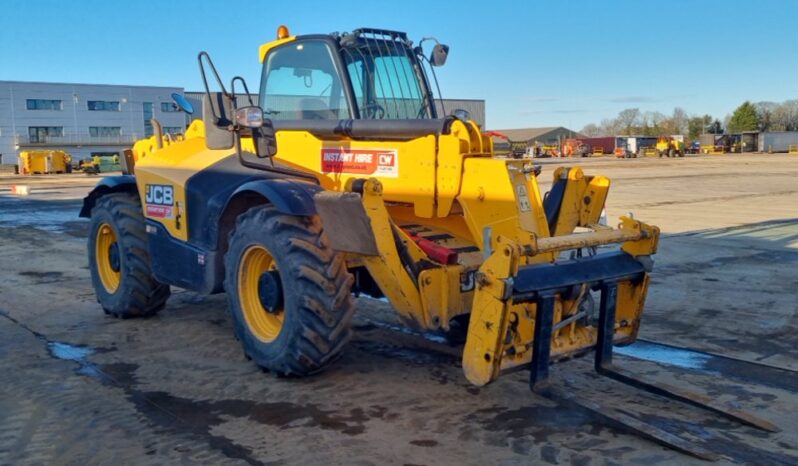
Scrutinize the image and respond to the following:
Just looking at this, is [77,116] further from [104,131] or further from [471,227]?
[471,227]

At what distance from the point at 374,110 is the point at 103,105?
7760 centimetres

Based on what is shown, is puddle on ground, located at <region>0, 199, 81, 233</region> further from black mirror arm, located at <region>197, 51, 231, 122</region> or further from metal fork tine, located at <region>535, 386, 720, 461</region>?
metal fork tine, located at <region>535, 386, 720, 461</region>

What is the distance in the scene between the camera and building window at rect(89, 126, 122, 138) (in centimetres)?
7562

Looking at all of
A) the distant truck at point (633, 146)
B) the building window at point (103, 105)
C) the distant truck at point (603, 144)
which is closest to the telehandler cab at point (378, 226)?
the distant truck at point (633, 146)

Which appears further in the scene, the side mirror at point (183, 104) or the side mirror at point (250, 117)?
the side mirror at point (183, 104)

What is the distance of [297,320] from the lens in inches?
191

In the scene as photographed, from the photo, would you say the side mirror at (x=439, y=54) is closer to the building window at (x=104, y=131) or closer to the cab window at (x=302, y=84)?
the cab window at (x=302, y=84)

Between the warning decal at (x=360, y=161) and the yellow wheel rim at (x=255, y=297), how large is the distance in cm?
83

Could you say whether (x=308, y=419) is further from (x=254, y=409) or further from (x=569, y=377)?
(x=569, y=377)

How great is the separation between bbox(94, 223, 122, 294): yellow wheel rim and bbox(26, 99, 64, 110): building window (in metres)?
73.8

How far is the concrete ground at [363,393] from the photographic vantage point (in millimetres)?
4070

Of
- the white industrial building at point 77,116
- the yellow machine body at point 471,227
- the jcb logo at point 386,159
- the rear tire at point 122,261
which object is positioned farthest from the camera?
the white industrial building at point 77,116

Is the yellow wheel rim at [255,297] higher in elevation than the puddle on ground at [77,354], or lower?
higher

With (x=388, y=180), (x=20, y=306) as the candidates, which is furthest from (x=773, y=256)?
(x=20, y=306)
